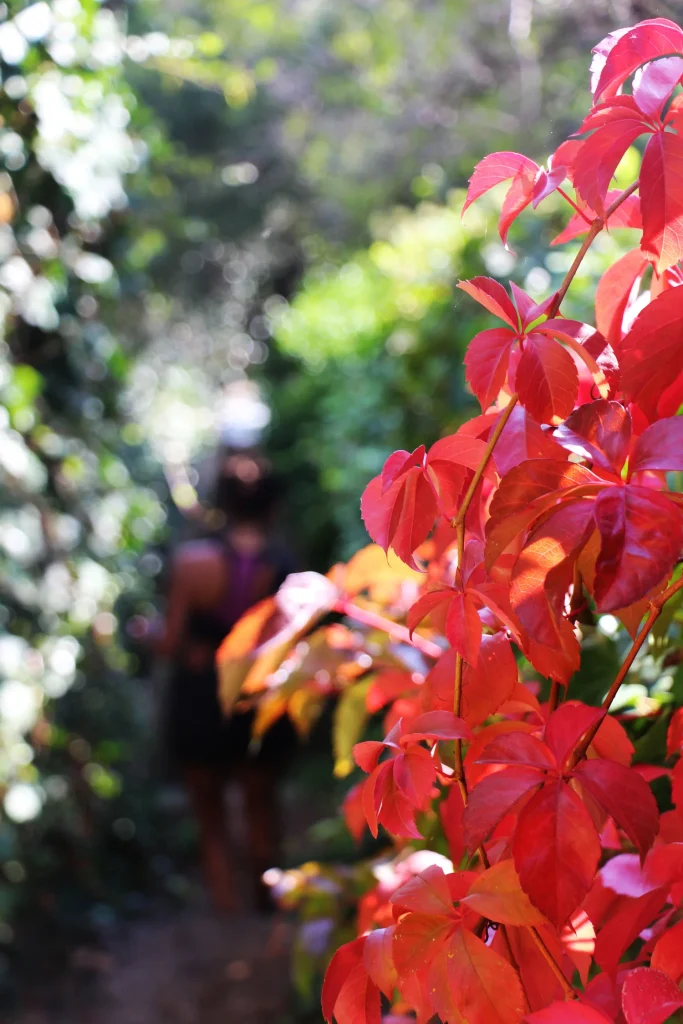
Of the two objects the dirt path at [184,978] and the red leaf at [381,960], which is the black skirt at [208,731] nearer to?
the dirt path at [184,978]

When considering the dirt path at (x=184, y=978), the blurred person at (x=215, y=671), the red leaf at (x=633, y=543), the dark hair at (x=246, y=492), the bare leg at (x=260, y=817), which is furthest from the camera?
the bare leg at (x=260, y=817)

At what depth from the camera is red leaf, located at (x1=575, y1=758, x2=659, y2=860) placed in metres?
0.61

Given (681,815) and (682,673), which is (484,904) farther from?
(682,673)

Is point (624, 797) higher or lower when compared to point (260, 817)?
lower

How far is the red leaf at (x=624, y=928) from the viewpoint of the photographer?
74 cm

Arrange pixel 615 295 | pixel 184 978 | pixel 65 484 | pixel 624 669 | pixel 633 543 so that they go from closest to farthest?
pixel 633 543 < pixel 624 669 < pixel 615 295 < pixel 65 484 < pixel 184 978

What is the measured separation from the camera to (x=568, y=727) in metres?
0.65

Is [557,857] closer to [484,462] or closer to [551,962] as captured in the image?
[551,962]

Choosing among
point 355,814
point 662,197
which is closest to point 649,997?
point 662,197

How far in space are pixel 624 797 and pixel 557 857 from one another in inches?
2.4

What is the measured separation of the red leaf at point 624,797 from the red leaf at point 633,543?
0.48ft

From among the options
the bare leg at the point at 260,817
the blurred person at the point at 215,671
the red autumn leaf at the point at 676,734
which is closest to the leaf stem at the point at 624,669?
the red autumn leaf at the point at 676,734

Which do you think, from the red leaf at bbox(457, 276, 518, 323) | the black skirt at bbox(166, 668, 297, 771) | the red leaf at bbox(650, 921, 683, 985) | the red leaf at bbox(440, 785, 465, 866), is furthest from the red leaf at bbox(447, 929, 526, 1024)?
the black skirt at bbox(166, 668, 297, 771)

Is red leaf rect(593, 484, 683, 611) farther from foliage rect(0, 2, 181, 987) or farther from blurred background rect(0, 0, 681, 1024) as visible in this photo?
foliage rect(0, 2, 181, 987)
